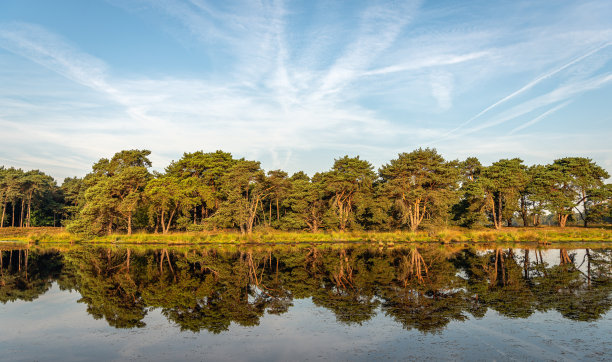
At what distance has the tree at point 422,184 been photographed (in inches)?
1845

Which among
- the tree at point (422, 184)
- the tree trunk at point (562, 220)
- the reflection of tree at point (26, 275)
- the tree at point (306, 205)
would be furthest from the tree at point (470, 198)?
the reflection of tree at point (26, 275)

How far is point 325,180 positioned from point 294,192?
5.16 meters

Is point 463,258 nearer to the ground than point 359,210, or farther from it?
nearer to the ground

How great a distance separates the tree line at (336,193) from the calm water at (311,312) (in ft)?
74.5

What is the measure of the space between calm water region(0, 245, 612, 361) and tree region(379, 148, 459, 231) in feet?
70.9

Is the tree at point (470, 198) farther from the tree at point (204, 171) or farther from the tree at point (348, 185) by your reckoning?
the tree at point (204, 171)

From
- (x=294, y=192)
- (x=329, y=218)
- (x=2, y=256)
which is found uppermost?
(x=294, y=192)

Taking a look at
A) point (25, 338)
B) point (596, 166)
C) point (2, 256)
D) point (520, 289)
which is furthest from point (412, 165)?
point (2, 256)

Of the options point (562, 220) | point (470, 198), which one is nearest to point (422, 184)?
point (470, 198)

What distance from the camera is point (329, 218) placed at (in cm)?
5222

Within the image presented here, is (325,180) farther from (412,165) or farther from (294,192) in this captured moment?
(412,165)

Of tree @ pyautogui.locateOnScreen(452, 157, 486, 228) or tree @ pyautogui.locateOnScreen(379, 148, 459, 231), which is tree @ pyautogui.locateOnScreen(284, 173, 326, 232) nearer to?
tree @ pyautogui.locateOnScreen(379, 148, 459, 231)

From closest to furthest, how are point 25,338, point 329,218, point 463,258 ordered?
point 25,338, point 463,258, point 329,218

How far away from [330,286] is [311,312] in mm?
4778
